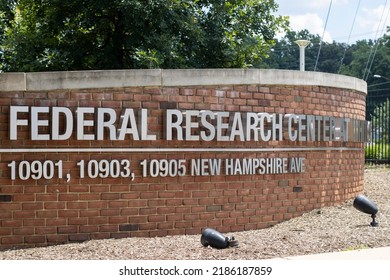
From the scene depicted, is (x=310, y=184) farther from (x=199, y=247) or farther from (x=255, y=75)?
(x=199, y=247)

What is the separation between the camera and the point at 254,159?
1021cm

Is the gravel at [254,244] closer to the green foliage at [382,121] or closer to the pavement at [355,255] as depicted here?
the pavement at [355,255]

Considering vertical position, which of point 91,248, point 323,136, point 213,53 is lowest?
point 91,248

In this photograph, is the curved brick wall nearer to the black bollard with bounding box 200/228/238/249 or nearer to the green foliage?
the black bollard with bounding box 200/228/238/249

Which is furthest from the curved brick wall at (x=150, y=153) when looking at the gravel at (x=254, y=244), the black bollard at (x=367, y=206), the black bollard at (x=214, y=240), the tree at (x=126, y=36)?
the tree at (x=126, y=36)

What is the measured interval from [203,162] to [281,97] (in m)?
1.86

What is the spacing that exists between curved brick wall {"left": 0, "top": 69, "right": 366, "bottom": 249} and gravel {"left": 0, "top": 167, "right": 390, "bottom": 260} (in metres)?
0.35

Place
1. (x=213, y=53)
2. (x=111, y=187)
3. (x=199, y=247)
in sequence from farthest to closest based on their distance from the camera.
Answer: (x=213, y=53) → (x=111, y=187) → (x=199, y=247)

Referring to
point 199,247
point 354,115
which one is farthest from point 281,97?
point 199,247

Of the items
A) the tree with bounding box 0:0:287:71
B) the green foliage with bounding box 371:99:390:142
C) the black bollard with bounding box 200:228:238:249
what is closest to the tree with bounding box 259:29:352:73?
the green foliage with bounding box 371:99:390:142

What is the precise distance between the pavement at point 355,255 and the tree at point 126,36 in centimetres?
851

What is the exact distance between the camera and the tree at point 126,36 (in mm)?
15977

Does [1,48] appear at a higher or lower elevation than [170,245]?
higher

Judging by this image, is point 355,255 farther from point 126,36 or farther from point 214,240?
point 126,36
